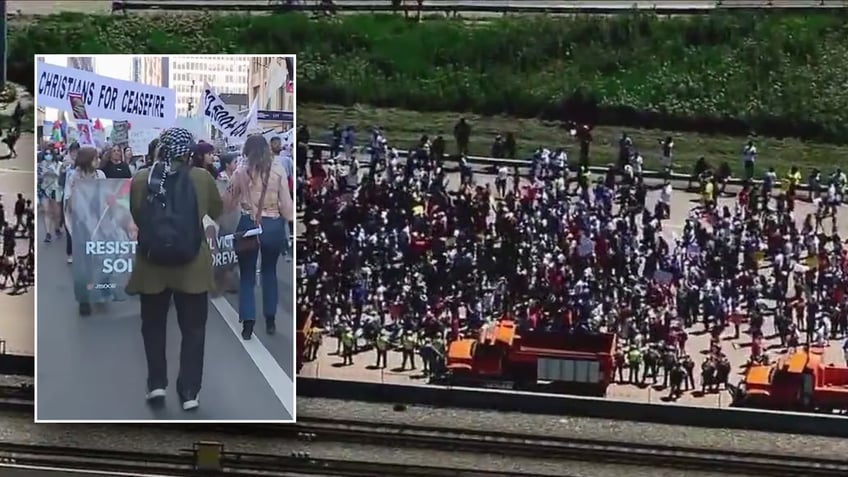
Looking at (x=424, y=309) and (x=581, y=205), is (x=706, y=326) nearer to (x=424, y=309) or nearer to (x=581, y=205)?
(x=581, y=205)

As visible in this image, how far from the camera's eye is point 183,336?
26.8 ft

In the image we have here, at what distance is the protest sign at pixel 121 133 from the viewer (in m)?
8.05

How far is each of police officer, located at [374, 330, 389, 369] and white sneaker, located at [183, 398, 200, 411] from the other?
1193mm

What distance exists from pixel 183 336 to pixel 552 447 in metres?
2.50

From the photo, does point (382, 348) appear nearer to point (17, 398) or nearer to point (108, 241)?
point (108, 241)

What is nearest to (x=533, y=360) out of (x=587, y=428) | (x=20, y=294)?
(x=587, y=428)

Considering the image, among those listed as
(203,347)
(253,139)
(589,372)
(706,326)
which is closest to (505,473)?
(589,372)

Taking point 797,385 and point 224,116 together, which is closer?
point 224,116

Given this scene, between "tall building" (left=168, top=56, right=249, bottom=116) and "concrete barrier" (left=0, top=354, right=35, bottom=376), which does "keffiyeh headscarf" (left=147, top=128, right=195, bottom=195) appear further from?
"concrete barrier" (left=0, top=354, right=35, bottom=376)

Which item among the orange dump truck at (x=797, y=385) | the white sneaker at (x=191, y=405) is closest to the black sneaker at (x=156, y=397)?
the white sneaker at (x=191, y=405)

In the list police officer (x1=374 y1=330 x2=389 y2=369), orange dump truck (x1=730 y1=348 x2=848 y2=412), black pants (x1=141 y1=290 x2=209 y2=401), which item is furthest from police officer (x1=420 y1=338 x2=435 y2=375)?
orange dump truck (x1=730 y1=348 x2=848 y2=412)

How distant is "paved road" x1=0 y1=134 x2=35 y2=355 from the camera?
8375mm

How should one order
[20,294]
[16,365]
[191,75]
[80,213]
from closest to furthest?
[191,75] → [80,213] → [20,294] → [16,365]

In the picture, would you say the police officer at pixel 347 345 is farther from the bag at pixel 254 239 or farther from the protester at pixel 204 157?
the protester at pixel 204 157
